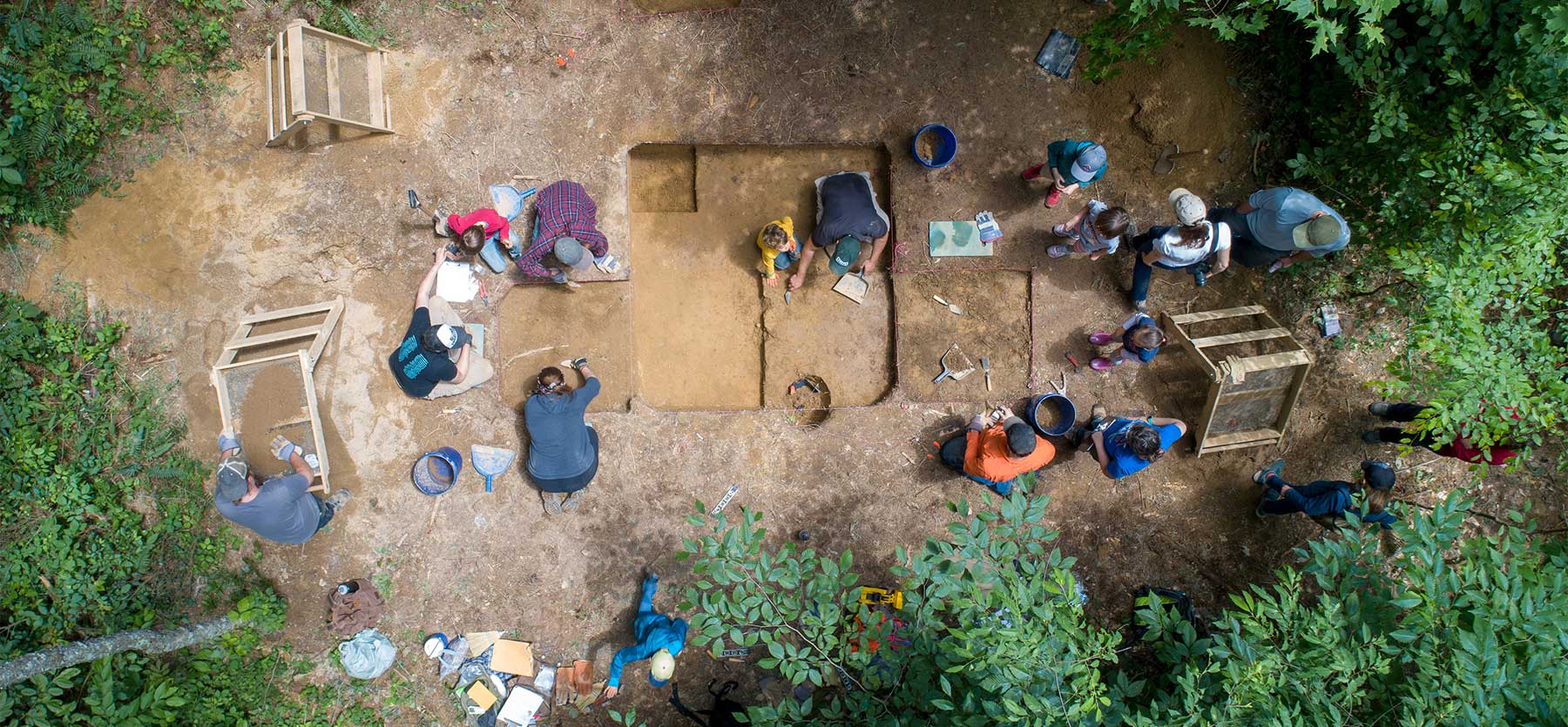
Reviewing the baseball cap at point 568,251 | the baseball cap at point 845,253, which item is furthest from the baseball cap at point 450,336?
the baseball cap at point 845,253

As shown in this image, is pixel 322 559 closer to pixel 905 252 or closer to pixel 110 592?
pixel 110 592

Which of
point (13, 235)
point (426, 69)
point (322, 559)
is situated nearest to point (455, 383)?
point (322, 559)

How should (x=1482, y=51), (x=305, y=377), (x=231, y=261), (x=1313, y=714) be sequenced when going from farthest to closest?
(x=231, y=261)
(x=305, y=377)
(x=1482, y=51)
(x=1313, y=714)

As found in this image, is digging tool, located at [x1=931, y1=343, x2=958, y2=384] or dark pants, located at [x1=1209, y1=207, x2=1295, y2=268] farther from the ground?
dark pants, located at [x1=1209, y1=207, x2=1295, y2=268]

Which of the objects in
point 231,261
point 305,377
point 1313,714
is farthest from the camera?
point 231,261

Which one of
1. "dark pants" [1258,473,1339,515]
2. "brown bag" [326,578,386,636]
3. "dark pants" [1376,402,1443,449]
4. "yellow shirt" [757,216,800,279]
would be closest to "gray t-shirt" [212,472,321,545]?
"brown bag" [326,578,386,636]

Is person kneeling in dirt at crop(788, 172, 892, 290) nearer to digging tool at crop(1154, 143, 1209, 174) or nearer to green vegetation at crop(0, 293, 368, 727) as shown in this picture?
digging tool at crop(1154, 143, 1209, 174)
